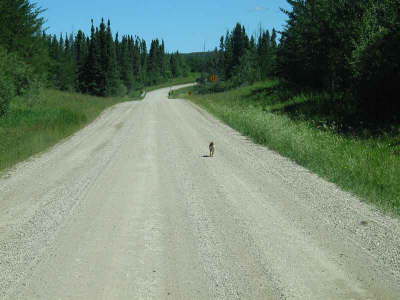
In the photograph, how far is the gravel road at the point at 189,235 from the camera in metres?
4.77

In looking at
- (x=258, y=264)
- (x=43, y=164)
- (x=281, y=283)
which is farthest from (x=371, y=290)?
(x=43, y=164)

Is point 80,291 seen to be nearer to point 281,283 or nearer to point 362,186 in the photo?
point 281,283

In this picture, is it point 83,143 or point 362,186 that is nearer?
point 362,186

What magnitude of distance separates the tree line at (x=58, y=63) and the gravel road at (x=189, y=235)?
47.3ft

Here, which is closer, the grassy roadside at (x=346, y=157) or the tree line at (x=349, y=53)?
the grassy roadside at (x=346, y=157)

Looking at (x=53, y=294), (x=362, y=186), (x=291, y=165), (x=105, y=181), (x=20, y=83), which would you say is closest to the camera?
(x=53, y=294)

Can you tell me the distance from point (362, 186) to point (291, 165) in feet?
9.72

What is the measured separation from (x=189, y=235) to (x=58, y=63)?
187 feet

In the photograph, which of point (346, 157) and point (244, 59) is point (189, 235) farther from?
point (244, 59)

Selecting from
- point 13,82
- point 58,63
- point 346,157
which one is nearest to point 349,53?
point 346,157

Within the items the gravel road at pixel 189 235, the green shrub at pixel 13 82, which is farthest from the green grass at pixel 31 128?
the gravel road at pixel 189 235

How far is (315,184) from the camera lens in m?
9.69

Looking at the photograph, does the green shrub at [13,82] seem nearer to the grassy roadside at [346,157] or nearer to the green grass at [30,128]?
the green grass at [30,128]

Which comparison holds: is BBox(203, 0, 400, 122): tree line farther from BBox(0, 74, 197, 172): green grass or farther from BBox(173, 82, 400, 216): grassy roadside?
BBox(0, 74, 197, 172): green grass
